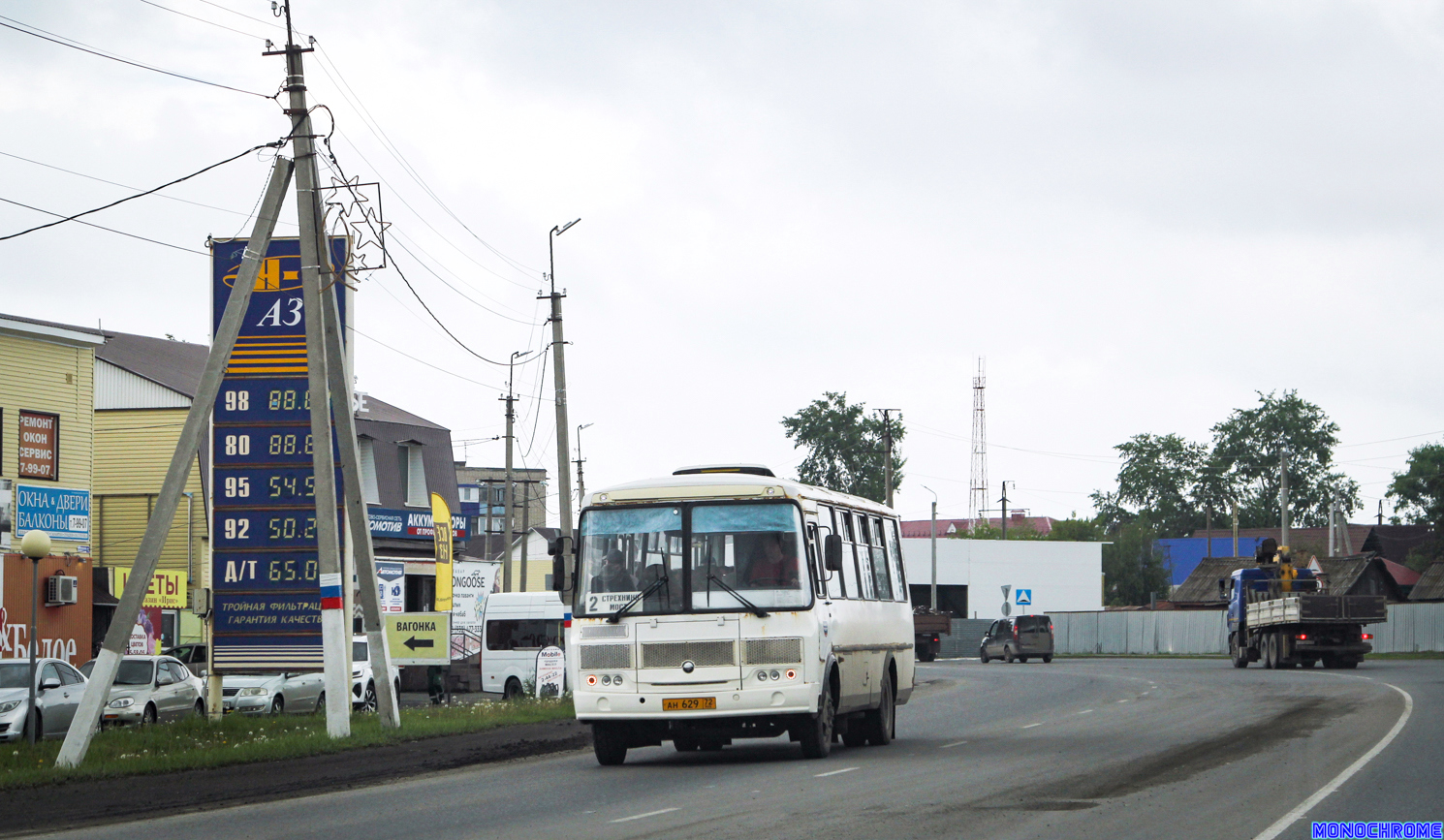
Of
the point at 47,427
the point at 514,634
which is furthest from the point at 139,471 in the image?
the point at 514,634

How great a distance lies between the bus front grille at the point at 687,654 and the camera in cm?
1727

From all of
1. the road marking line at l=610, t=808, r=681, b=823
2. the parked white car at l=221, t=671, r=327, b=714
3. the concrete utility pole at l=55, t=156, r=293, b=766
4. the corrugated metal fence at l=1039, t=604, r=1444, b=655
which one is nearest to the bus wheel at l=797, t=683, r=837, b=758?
the road marking line at l=610, t=808, r=681, b=823

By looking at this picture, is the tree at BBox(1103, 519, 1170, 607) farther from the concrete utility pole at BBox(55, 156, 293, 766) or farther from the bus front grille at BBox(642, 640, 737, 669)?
the bus front grille at BBox(642, 640, 737, 669)

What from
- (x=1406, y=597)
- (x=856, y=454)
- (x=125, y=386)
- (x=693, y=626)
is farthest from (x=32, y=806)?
(x=856, y=454)

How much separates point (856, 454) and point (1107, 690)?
79.5 m

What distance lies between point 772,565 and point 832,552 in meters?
0.68

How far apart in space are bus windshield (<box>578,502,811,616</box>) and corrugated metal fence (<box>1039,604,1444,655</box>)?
53.4m

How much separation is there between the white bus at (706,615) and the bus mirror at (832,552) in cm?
1

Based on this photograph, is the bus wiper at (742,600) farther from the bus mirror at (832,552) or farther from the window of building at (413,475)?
the window of building at (413,475)

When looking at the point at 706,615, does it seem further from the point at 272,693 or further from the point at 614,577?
the point at 272,693

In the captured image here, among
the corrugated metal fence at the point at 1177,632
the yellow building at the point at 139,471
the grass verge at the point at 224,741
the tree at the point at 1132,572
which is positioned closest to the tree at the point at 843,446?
the tree at the point at 1132,572

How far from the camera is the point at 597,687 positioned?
17.5 m

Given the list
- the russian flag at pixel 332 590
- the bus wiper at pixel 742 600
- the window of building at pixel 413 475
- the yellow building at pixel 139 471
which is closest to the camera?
the bus wiper at pixel 742 600

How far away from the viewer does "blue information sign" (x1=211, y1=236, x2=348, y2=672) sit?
80.8ft
